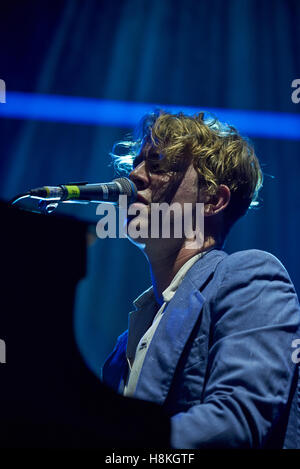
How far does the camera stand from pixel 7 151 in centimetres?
378

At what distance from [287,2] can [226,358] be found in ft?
10.1

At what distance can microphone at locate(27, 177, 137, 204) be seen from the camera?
1552 mm

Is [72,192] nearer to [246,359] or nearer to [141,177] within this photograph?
[141,177]

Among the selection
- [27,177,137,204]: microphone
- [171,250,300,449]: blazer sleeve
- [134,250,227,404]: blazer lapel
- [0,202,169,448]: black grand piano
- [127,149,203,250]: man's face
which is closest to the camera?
[0,202,169,448]: black grand piano

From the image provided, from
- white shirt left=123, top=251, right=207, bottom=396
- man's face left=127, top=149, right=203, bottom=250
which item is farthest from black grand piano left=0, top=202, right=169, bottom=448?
man's face left=127, top=149, right=203, bottom=250

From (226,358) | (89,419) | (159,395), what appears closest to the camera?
(89,419)

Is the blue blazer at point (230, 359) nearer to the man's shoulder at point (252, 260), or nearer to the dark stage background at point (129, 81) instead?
the man's shoulder at point (252, 260)

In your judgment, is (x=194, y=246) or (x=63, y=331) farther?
(x=194, y=246)

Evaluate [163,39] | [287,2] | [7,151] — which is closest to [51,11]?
[163,39]

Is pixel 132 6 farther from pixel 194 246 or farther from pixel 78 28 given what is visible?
pixel 194 246

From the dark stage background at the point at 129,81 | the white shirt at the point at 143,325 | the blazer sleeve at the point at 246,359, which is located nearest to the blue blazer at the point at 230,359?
the blazer sleeve at the point at 246,359

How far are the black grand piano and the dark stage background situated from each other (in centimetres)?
241

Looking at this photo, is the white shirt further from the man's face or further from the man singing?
the man's face

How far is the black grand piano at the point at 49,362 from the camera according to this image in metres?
1.02
